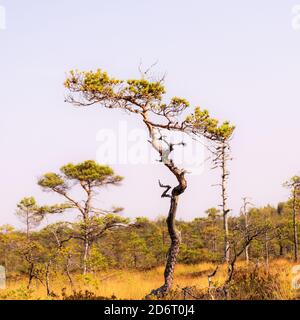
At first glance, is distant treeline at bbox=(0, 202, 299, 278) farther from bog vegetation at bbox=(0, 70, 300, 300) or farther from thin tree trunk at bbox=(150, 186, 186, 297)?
thin tree trunk at bbox=(150, 186, 186, 297)

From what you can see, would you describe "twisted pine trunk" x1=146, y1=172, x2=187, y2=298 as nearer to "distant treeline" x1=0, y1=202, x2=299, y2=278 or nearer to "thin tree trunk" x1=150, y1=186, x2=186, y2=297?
"thin tree trunk" x1=150, y1=186, x2=186, y2=297

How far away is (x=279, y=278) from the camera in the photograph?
9.69 metres

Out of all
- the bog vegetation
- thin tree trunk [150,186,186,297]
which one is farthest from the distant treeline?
thin tree trunk [150,186,186,297]

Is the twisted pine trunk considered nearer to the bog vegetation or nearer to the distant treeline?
the bog vegetation

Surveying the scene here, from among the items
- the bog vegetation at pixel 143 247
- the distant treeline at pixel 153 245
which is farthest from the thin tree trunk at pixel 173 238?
the distant treeline at pixel 153 245

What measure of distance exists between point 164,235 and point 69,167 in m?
11.8

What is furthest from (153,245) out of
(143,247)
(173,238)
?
(173,238)

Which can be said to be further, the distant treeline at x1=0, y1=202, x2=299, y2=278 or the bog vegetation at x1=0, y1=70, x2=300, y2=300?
the distant treeline at x1=0, y1=202, x2=299, y2=278

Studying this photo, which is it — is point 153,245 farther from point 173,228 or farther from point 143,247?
point 173,228

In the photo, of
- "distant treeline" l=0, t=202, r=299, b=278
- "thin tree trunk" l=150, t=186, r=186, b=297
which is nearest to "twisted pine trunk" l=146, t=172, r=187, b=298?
"thin tree trunk" l=150, t=186, r=186, b=297

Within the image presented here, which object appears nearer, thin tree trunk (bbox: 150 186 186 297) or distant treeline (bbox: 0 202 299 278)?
thin tree trunk (bbox: 150 186 186 297)

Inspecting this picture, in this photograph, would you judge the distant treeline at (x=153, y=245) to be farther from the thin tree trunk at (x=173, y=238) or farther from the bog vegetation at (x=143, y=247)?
the thin tree trunk at (x=173, y=238)

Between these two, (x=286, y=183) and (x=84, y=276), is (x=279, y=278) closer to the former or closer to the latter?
(x=84, y=276)
